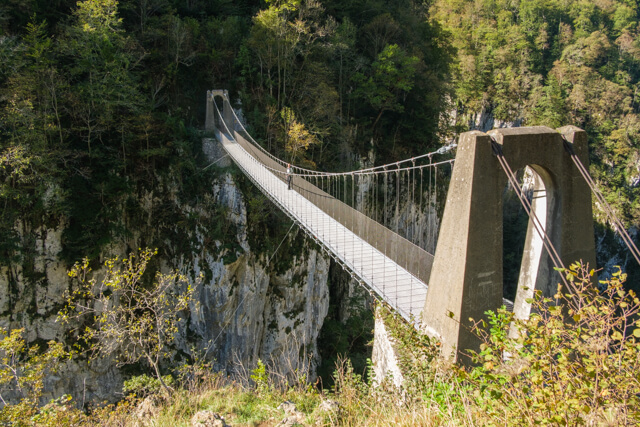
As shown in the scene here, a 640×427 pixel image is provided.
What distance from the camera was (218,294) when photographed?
8.96m

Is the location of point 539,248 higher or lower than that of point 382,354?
higher

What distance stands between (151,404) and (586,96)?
28021 millimetres

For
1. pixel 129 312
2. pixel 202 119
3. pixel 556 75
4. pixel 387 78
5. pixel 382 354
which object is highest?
pixel 556 75

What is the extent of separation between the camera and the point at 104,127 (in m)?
8.62

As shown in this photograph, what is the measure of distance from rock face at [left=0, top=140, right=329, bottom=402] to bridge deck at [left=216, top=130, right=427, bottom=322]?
6.05 ft

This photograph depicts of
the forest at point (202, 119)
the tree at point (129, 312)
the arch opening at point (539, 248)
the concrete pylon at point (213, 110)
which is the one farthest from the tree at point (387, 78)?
the arch opening at point (539, 248)

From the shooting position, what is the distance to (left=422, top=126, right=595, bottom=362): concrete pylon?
10.3ft

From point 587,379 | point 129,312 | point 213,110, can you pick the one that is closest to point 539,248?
point 587,379

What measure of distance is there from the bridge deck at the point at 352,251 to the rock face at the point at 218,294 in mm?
1843

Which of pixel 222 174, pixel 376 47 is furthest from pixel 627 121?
pixel 222 174

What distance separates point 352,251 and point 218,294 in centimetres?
460

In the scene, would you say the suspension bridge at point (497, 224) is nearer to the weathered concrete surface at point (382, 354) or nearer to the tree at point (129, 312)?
the weathered concrete surface at point (382, 354)

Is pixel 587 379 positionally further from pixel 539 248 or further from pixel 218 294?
pixel 218 294

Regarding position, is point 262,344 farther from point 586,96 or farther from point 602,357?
point 586,96
